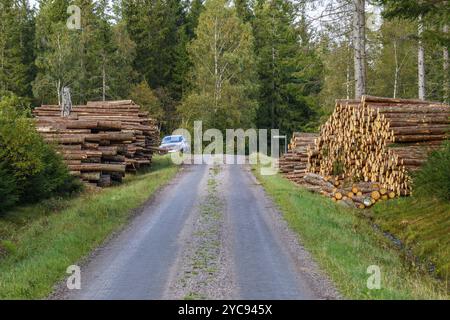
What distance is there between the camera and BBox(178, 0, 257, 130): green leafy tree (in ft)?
161

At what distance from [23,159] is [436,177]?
11.4 meters

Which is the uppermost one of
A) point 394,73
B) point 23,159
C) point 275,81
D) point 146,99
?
point 275,81

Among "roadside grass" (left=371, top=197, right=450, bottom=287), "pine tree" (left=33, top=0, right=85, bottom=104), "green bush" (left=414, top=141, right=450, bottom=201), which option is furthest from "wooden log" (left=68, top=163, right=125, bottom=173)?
"pine tree" (left=33, top=0, right=85, bottom=104)

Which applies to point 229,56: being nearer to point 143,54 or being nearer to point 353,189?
point 143,54

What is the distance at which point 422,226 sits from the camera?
1465 cm

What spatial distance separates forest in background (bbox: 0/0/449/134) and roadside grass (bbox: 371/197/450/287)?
20.9 metres

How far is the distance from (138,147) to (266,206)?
1260 cm

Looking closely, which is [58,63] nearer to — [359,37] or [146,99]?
[146,99]

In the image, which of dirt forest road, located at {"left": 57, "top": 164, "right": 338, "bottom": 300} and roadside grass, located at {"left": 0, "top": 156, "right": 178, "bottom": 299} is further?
roadside grass, located at {"left": 0, "top": 156, "right": 178, "bottom": 299}

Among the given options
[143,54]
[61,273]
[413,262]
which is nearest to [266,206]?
[413,262]

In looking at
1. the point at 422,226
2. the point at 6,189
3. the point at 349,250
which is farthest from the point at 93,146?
the point at 349,250

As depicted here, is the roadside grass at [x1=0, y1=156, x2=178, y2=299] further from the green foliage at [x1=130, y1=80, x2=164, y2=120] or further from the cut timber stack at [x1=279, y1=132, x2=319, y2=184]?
the green foliage at [x1=130, y1=80, x2=164, y2=120]

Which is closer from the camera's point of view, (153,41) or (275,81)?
(275,81)
